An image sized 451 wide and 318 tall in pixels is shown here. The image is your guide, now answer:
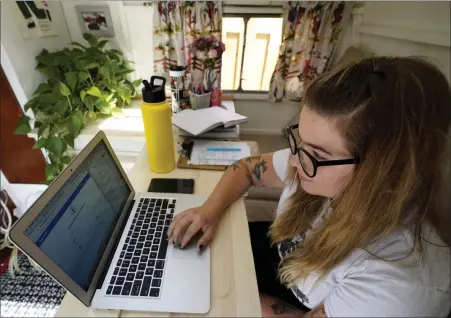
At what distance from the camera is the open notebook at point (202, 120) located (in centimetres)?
95

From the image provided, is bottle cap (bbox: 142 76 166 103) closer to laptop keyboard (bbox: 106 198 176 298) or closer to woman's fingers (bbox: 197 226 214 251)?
laptop keyboard (bbox: 106 198 176 298)

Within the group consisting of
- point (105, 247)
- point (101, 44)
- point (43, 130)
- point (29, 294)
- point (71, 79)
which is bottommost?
point (29, 294)

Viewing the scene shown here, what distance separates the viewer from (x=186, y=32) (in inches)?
55.6

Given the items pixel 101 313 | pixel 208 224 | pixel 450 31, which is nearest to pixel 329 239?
pixel 208 224

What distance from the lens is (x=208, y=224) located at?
0.58 metres

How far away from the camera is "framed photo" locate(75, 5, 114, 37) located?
129 centimetres

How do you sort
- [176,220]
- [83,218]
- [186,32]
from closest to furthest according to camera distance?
[83,218], [176,220], [186,32]

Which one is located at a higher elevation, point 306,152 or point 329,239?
point 306,152

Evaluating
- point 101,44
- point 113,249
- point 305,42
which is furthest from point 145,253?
point 305,42

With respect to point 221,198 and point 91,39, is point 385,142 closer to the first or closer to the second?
point 221,198

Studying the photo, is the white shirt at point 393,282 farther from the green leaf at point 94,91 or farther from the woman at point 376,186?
the green leaf at point 94,91

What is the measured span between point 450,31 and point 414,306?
0.74 meters

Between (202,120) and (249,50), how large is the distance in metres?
0.93

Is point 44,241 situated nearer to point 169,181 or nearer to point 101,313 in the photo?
point 101,313
